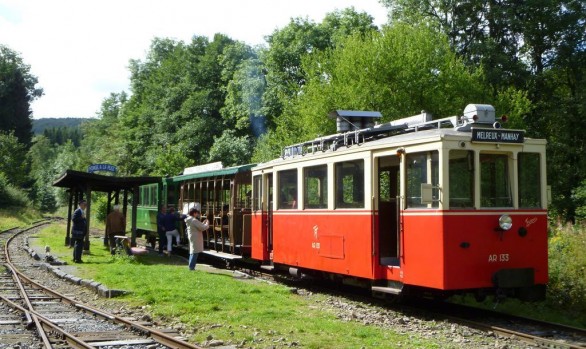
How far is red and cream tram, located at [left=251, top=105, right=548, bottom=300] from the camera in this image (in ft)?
32.2

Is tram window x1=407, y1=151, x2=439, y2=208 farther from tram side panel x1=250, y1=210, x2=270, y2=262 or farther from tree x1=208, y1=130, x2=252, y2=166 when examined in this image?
tree x1=208, y1=130, x2=252, y2=166

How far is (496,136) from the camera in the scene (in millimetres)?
10125

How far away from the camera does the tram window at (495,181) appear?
10.2 meters

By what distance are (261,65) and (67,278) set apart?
33642 millimetres

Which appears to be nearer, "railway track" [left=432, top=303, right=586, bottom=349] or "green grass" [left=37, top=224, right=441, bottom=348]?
"railway track" [left=432, top=303, right=586, bottom=349]

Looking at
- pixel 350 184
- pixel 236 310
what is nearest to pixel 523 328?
pixel 350 184

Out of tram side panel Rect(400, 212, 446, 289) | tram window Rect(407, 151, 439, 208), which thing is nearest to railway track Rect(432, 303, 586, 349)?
tram side panel Rect(400, 212, 446, 289)

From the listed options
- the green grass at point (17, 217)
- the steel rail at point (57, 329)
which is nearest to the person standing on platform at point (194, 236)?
the steel rail at point (57, 329)

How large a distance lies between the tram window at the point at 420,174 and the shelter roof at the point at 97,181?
12.4m

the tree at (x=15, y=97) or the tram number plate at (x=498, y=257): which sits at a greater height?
the tree at (x=15, y=97)

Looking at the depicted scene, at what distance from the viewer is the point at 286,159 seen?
14.5 meters

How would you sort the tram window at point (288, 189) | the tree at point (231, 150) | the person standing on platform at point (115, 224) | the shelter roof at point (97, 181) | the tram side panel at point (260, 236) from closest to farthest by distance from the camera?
the tram window at point (288, 189), the tram side panel at point (260, 236), the shelter roof at point (97, 181), the person standing on platform at point (115, 224), the tree at point (231, 150)

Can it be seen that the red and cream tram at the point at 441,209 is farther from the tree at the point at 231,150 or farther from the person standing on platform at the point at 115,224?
the tree at the point at 231,150

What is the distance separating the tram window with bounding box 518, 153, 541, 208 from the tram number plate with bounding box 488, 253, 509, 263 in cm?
85
